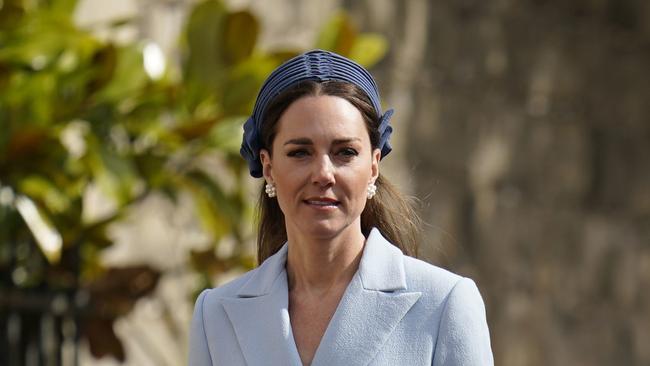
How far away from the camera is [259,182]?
6.74 meters


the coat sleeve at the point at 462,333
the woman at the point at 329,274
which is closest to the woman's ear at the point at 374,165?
the woman at the point at 329,274

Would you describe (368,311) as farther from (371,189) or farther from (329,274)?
(371,189)

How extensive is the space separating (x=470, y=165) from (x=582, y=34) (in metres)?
1.12

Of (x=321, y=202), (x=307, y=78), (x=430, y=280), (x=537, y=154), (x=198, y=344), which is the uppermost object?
(x=307, y=78)

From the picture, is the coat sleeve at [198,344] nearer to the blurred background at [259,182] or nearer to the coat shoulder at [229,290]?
the coat shoulder at [229,290]

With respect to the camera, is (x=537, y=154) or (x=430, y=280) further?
(x=537, y=154)

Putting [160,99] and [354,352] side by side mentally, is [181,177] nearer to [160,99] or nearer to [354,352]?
[160,99]

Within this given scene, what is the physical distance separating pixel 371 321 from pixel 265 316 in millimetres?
199

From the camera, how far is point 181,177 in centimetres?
650

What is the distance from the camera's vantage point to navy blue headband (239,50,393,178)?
2.85m

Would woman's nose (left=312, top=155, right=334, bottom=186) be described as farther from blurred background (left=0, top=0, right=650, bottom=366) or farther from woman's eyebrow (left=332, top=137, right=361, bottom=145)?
blurred background (left=0, top=0, right=650, bottom=366)

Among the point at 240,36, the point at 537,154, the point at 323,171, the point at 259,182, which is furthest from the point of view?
the point at 537,154

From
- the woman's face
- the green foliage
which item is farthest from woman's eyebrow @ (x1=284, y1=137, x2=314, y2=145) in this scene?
the green foliage

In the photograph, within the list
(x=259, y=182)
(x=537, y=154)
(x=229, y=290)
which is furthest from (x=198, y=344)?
(x=537, y=154)
